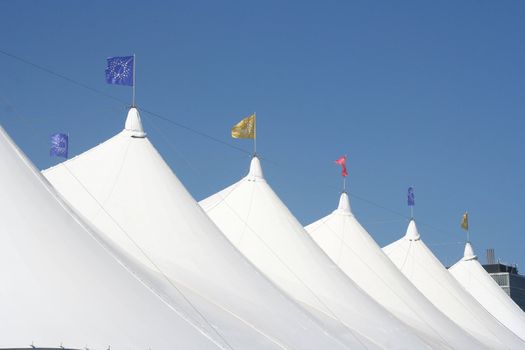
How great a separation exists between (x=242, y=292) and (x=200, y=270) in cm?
90

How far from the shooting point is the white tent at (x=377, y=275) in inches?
968

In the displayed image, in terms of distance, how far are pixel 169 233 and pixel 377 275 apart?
10054mm

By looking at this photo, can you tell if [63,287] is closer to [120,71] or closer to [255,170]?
[120,71]

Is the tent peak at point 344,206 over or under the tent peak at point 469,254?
under

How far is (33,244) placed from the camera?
1207 cm

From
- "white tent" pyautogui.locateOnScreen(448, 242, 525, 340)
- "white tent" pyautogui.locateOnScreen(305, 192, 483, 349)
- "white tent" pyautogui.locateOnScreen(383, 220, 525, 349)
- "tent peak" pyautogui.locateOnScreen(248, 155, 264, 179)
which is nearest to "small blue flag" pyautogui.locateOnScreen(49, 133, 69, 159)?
"tent peak" pyautogui.locateOnScreen(248, 155, 264, 179)

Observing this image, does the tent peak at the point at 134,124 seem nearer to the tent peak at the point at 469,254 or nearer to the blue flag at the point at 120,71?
the blue flag at the point at 120,71

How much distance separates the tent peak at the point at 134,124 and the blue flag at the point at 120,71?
0.67 m

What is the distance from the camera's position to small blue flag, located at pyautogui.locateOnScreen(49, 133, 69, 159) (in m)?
20.8

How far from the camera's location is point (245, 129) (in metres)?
24.8

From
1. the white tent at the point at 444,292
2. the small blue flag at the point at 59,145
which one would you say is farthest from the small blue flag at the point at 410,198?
the small blue flag at the point at 59,145

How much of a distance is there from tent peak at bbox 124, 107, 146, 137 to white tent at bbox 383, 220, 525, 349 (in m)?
14.0

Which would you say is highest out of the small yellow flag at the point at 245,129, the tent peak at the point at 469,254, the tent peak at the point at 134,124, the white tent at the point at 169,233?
the tent peak at the point at 469,254

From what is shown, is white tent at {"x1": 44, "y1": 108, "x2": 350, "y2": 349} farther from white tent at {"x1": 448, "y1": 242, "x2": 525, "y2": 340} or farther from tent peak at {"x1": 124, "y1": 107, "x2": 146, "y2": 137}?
white tent at {"x1": 448, "y1": 242, "x2": 525, "y2": 340}
